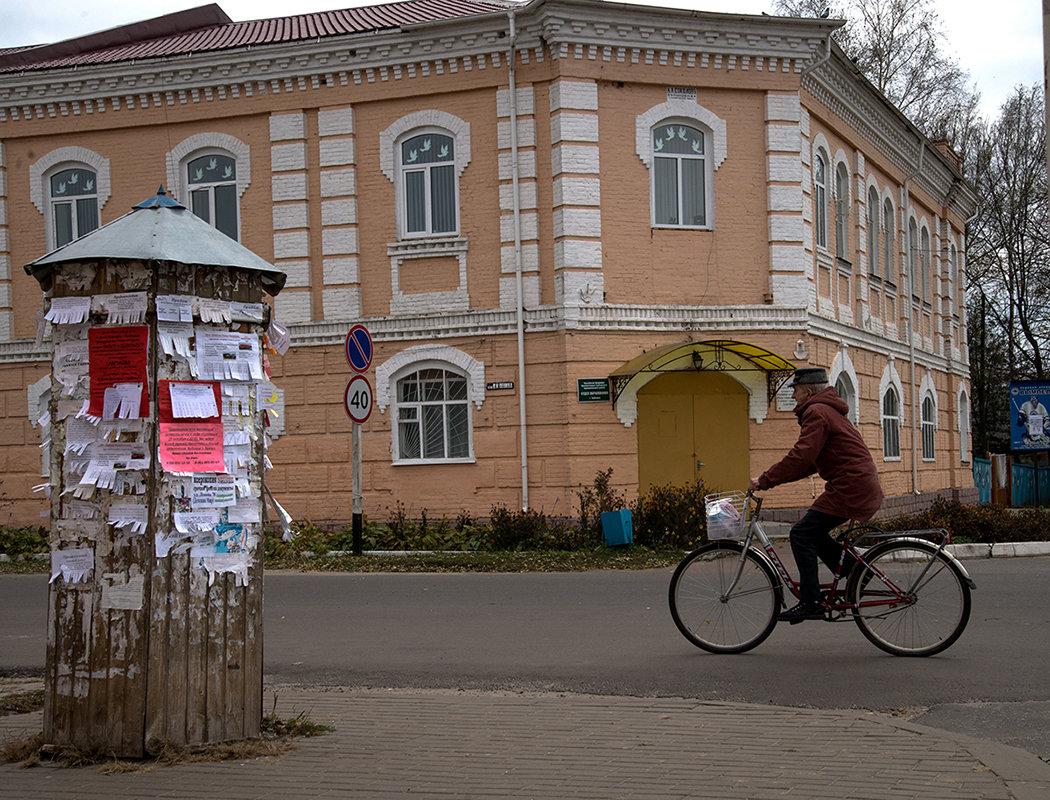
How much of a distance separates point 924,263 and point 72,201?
65.7 feet

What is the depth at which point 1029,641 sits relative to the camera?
9.10 m

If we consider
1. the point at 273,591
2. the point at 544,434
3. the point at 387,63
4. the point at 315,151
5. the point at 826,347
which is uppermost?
the point at 387,63

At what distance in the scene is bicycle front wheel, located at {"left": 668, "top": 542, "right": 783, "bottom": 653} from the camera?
850 cm

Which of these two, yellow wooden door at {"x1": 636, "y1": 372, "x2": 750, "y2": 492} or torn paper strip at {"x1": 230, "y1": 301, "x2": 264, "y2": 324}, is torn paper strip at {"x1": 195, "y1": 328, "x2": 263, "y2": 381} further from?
yellow wooden door at {"x1": 636, "y1": 372, "x2": 750, "y2": 492}

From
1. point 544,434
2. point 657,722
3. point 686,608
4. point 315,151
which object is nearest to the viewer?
point 657,722

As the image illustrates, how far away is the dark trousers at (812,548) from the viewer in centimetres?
832

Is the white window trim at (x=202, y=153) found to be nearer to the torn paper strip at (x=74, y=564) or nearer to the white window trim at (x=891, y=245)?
the white window trim at (x=891, y=245)

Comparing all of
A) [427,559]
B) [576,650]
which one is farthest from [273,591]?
[576,650]

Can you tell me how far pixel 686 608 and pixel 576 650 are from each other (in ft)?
3.22

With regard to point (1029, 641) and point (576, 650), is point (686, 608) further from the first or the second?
point (1029, 641)

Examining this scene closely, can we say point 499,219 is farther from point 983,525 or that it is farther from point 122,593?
point 122,593

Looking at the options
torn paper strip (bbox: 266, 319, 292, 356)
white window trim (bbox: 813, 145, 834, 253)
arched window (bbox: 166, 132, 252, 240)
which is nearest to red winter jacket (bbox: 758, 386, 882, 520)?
torn paper strip (bbox: 266, 319, 292, 356)

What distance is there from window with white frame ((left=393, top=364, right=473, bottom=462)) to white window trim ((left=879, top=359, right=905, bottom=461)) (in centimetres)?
936

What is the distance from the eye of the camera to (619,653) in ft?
29.4
